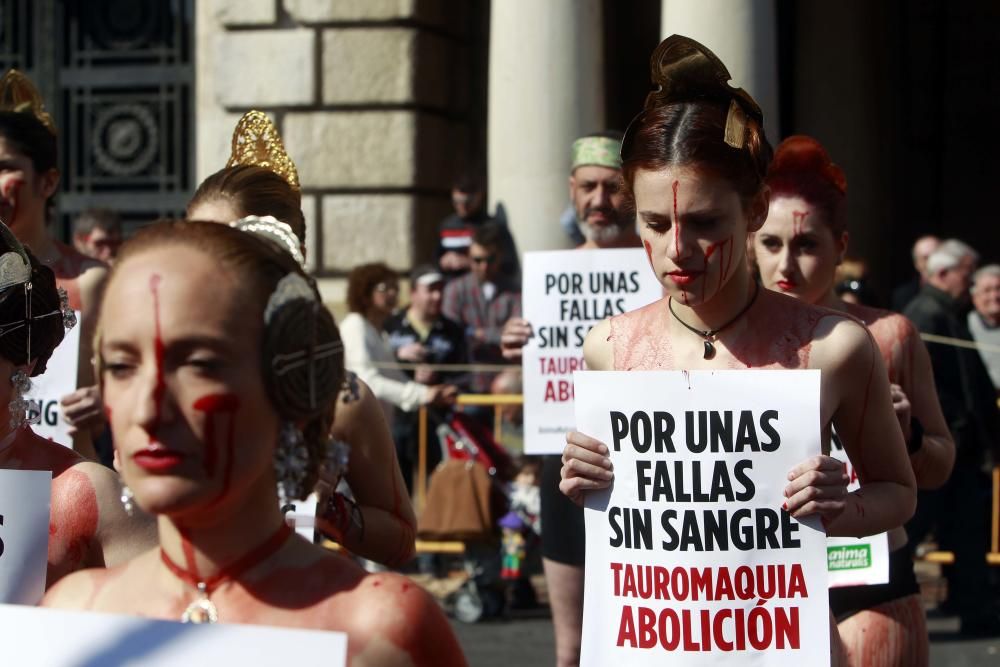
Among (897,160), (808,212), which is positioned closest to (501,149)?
(897,160)

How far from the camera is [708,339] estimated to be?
3.80 metres

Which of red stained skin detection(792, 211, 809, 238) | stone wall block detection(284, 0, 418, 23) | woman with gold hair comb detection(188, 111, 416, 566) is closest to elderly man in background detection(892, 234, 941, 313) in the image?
stone wall block detection(284, 0, 418, 23)

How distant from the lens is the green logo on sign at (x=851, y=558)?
4.49m

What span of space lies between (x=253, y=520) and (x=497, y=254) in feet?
28.6

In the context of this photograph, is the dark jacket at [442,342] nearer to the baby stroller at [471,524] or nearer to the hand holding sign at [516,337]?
the baby stroller at [471,524]

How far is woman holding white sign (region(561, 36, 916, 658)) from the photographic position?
12.0 ft

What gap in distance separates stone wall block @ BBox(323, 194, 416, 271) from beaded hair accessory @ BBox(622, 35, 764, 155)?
29.3 feet

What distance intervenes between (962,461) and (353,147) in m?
5.00

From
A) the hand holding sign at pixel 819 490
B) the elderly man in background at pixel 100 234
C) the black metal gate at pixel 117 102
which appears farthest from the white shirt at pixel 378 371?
the hand holding sign at pixel 819 490

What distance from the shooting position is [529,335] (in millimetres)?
6730

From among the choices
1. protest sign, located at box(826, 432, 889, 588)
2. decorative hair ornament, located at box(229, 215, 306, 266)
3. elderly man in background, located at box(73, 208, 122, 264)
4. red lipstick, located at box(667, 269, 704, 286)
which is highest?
elderly man in background, located at box(73, 208, 122, 264)

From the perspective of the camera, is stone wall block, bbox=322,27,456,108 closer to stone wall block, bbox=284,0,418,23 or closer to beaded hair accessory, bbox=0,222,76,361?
stone wall block, bbox=284,0,418,23

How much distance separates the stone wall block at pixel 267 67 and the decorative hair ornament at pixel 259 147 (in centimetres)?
855

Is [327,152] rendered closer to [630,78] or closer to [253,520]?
[630,78]
